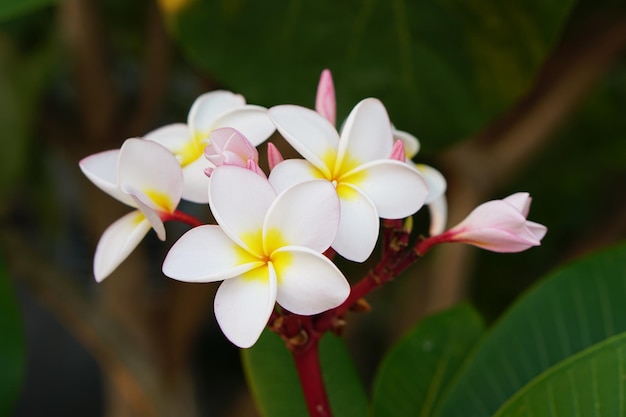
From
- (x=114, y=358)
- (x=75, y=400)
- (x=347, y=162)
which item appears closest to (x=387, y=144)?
(x=347, y=162)

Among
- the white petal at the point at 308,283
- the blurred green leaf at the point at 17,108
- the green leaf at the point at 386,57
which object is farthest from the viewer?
the blurred green leaf at the point at 17,108

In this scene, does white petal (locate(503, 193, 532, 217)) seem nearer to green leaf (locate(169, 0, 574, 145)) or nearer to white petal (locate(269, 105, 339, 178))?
white petal (locate(269, 105, 339, 178))

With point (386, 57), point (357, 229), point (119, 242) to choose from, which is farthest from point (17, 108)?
point (357, 229)

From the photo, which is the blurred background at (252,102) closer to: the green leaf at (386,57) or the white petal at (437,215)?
the green leaf at (386,57)

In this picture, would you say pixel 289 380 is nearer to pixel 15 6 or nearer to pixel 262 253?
pixel 262 253

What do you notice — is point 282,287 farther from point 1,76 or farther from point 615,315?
point 1,76

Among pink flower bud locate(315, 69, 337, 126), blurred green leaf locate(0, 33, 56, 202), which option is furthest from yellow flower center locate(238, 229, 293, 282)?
blurred green leaf locate(0, 33, 56, 202)

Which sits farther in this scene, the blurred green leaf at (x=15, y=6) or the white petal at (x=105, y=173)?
the blurred green leaf at (x=15, y=6)

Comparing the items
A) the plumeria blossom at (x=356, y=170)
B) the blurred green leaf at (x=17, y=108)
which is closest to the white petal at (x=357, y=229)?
the plumeria blossom at (x=356, y=170)
